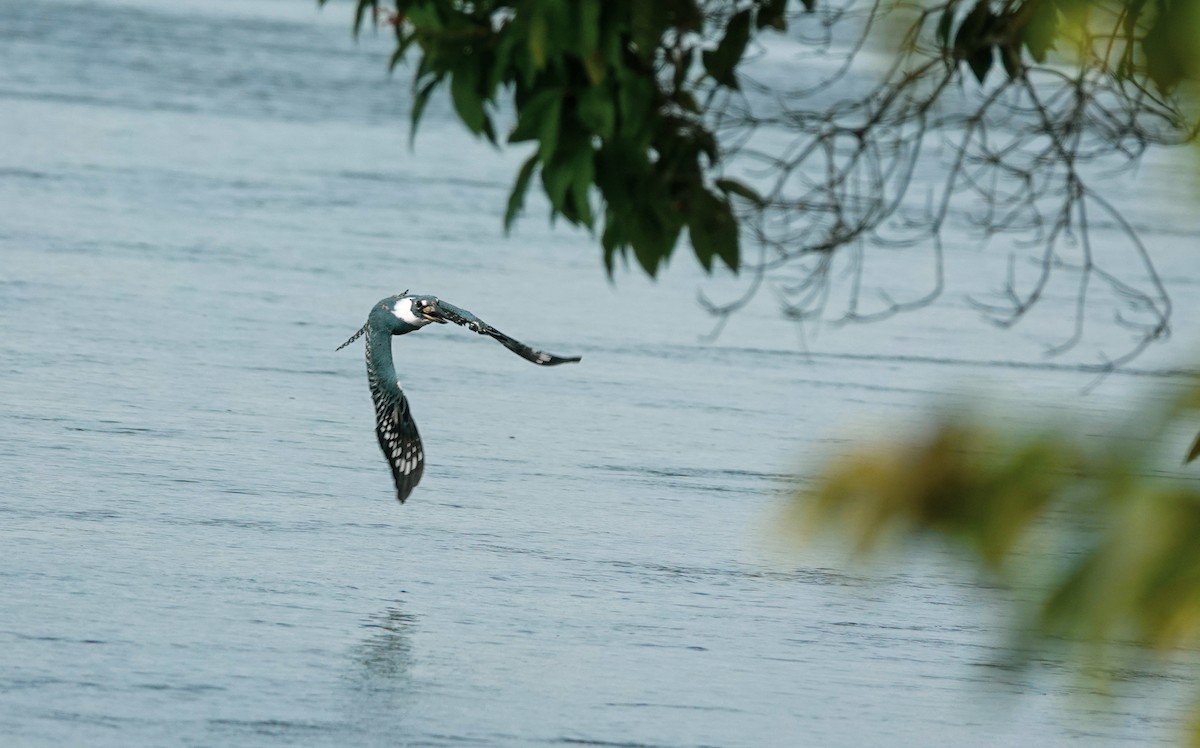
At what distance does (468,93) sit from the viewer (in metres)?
4.79

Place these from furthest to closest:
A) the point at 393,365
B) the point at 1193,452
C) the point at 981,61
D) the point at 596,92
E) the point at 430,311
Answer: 1. the point at 981,61
2. the point at 393,365
3. the point at 596,92
4. the point at 430,311
5. the point at 1193,452

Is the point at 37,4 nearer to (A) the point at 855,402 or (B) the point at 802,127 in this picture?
(A) the point at 855,402

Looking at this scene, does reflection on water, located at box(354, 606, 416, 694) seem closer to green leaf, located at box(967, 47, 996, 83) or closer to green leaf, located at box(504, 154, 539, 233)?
green leaf, located at box(504, 154, 539, 233)

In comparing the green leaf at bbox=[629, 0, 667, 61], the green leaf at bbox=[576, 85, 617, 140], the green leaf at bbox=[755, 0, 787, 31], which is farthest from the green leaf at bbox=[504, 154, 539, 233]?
the green leaf at bbox=[755, 0, 787, 31]

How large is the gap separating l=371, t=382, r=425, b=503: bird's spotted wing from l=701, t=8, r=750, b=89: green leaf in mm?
1066

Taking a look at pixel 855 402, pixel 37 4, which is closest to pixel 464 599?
pixel 855 402

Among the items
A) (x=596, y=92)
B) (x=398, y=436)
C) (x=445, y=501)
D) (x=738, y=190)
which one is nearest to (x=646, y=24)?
(x=596, y=92)

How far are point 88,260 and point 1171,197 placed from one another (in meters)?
9.21

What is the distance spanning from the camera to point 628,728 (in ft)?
13.9

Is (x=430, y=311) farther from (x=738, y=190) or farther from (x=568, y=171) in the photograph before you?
(x=738, y=190)

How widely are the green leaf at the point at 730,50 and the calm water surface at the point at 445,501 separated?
34.6 inches

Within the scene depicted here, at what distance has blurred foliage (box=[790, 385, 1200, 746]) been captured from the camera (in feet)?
3.39

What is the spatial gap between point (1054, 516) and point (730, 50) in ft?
13.6

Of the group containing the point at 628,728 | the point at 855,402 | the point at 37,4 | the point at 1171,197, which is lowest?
the point at 37,4
